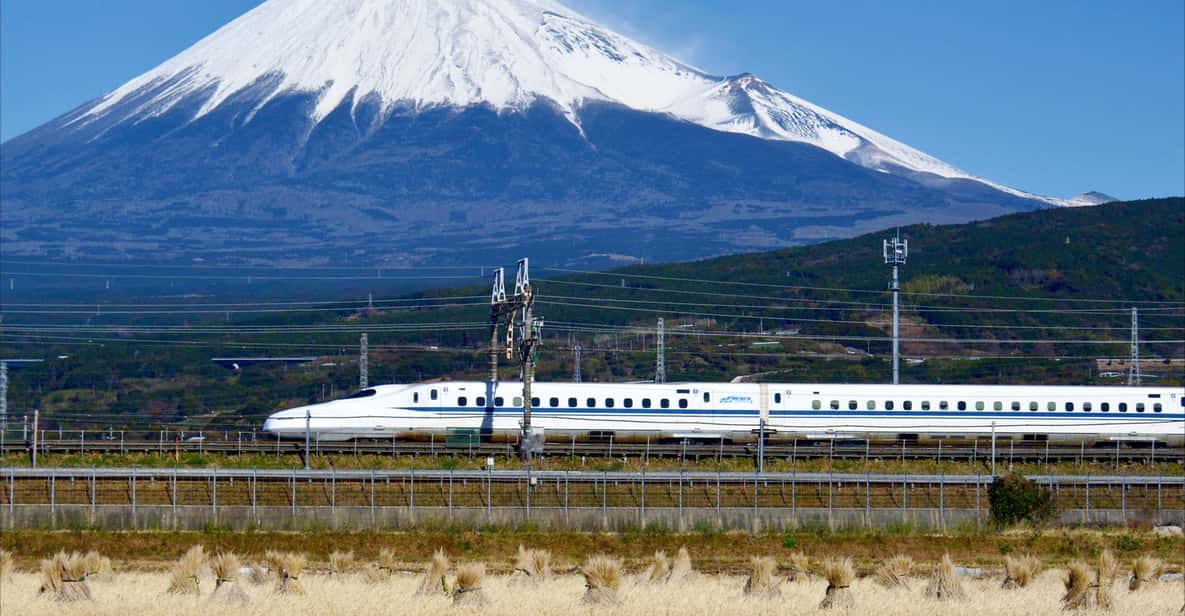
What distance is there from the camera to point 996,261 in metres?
187

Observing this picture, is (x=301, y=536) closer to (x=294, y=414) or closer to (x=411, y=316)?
(x=294, y=414)

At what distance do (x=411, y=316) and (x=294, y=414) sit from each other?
105m

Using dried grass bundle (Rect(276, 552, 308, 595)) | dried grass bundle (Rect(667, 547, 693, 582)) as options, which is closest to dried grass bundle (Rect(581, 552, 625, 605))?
dried grass bundle (Rect(667, 547, 693, 582))

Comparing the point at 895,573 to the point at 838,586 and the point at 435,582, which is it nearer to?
the point at 838,586

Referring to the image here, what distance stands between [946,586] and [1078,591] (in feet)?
9.58

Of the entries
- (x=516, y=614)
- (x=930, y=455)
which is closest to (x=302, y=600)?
(x=516, y=614)

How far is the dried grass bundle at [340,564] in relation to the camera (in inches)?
1724

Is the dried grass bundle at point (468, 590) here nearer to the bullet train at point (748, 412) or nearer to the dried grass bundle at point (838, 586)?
the dried grass bundle at point (838, 586)

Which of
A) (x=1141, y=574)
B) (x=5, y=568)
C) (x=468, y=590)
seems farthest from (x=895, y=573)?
(x=5, y=568)

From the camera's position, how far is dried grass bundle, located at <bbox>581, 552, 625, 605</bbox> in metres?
39.2

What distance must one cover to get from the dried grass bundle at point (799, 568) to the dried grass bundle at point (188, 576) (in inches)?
567

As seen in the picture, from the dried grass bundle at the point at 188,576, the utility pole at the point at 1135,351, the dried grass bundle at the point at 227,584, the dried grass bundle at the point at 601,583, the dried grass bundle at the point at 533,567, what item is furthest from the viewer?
the utility pole at the point at 1135,351

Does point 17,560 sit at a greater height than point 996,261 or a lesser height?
lesser

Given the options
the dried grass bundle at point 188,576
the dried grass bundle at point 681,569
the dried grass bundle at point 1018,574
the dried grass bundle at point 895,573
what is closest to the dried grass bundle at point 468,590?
the dried grass bundle at point 681,569
